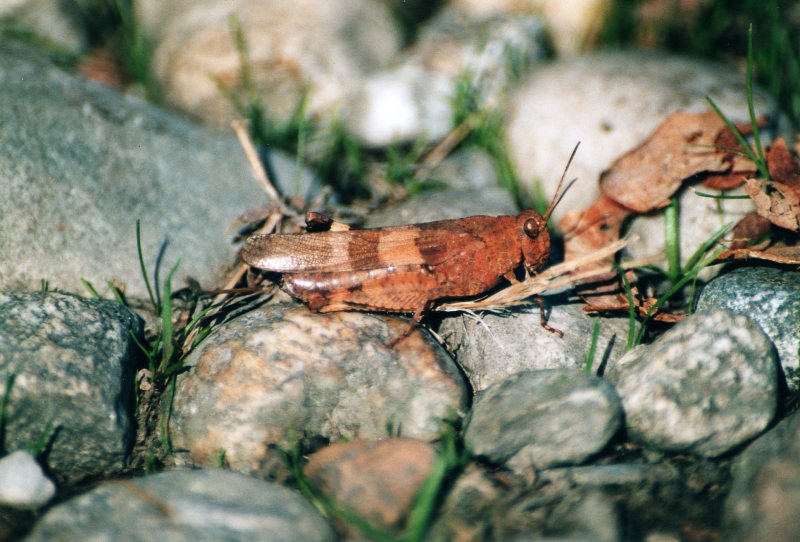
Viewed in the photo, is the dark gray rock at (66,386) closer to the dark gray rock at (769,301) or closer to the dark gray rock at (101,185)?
the dark gray rock at (101,185)

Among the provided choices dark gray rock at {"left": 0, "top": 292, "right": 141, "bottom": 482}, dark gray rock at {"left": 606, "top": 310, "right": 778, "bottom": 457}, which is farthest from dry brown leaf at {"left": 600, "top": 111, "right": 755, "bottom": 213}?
dark gray rock at {"left": 0, "top": 292, "right": 141, "bottom": 482}

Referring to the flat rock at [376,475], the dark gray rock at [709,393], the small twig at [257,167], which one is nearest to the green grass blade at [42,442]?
the flat rock at [376,475]

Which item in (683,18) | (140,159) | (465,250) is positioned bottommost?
(465,250)

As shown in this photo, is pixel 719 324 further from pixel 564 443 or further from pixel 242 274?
pixel 242 274

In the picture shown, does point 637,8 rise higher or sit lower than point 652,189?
higher

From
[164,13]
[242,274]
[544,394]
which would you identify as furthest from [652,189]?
[164,13]

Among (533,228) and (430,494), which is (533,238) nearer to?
(533,228)
